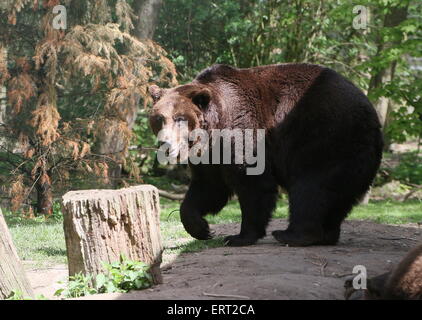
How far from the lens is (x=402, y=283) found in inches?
180

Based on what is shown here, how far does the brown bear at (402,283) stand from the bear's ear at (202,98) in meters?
3.17

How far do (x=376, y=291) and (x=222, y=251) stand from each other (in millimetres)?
2579

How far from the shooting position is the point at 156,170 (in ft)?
60.3

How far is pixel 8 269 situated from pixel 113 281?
862mm

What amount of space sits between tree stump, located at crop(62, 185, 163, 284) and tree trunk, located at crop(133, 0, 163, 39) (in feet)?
30.6

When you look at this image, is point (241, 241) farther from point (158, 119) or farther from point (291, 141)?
point (158, 119)

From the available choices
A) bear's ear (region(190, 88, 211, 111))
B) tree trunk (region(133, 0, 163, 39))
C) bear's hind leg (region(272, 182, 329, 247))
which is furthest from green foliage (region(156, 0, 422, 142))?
bear's ear (region(190, 88, 211, 111))

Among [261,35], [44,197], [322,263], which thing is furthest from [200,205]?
[261,35]

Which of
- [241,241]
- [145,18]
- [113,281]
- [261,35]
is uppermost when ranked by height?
[145,18]

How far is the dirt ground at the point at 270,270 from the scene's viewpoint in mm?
5004

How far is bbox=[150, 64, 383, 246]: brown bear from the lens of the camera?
284 inches

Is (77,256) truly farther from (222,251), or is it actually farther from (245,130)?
(245,130)

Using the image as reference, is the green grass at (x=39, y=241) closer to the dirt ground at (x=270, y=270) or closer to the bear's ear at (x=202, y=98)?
the dirt ground at (x=270, y=270)
